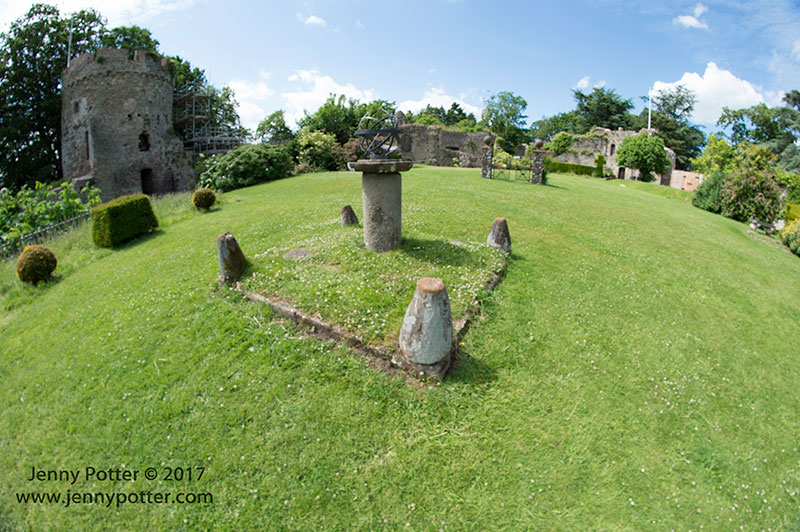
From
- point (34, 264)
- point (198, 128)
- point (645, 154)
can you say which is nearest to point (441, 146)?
point (645, 154)

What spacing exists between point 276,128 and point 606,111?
44148mm

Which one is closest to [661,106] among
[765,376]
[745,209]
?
[745,209]

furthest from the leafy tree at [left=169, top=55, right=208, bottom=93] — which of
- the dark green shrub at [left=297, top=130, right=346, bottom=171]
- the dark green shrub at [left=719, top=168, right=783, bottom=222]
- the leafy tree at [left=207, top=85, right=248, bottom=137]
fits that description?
the dark green shrub at [left=719, top=168, right=783, bottom=222]

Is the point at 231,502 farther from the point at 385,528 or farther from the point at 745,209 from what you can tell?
the point at 745,209

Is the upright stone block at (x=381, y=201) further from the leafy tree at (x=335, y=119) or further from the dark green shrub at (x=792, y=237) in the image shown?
the leafy tree at (x=335, y=119)

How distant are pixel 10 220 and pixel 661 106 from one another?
70541 millimetres

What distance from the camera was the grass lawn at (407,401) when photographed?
145 inches

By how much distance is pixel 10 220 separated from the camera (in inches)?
523

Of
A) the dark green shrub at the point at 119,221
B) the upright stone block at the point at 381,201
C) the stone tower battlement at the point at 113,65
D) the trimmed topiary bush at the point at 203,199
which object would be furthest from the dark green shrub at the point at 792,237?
the stone tower battlement at the point at 113,65

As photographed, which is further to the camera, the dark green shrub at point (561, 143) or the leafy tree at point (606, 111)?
the leafy tree at point (606, 111)

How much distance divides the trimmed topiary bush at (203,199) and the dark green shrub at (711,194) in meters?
25.3

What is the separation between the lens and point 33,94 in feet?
92.0

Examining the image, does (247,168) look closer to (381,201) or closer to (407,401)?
(381,201)

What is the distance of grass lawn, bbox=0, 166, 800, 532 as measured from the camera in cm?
369
